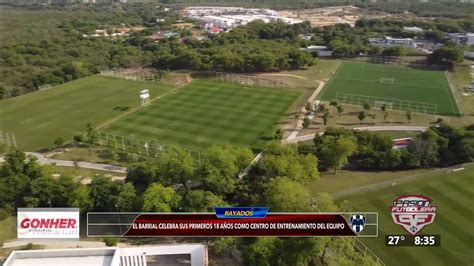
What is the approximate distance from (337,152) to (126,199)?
24416 mm

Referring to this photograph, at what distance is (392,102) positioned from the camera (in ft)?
237

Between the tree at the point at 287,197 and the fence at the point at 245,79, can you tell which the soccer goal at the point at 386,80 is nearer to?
the fence at the point at 245,79

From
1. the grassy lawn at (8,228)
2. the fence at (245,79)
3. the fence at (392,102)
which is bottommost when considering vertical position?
Result: the grassy lawn at (8,228)

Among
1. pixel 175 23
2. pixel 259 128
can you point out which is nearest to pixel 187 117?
pixel 259 128

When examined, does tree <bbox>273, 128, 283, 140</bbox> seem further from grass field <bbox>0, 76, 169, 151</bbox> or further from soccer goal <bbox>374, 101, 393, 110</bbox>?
grass field <bbox>0, 76, 169, 151</bbox>

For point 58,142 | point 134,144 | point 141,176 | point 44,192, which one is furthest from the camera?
point 134,144

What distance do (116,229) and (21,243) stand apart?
332 inches

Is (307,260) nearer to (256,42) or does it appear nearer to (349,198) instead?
(349,198)

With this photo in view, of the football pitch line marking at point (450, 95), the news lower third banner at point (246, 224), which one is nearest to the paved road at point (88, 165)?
the news lower third banner at point (246, 224)

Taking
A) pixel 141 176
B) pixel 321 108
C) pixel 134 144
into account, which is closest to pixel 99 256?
pixel 141 176

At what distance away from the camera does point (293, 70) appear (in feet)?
310

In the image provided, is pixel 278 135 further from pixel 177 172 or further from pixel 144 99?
pixel 144 99

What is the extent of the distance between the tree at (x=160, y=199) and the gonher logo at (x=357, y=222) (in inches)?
615

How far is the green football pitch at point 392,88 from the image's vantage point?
71500mm
